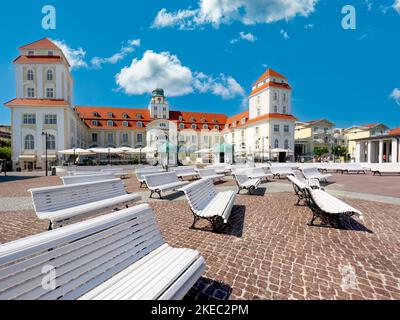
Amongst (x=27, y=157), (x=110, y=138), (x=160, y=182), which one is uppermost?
(x=110, y=138)

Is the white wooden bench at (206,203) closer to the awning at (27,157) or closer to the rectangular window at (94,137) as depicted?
the awning at (27,157)

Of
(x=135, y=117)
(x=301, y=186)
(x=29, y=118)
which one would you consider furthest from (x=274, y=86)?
(x=301, y=186)

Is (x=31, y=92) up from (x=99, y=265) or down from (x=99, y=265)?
up

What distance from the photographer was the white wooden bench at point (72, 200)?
4688 mm

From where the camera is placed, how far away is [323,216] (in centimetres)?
593

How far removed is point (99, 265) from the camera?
2209mm

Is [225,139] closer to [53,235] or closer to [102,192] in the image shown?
[102,192]

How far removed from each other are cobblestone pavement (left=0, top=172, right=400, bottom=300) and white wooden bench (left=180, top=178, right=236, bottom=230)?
0.38 meters

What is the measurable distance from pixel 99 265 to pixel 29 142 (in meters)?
41.0

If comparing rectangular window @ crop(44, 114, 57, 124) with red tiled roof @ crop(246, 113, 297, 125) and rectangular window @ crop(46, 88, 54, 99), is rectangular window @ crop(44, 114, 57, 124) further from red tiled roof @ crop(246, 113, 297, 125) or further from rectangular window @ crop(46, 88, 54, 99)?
red tiled roof @ crop(246, 113, 297, 125)

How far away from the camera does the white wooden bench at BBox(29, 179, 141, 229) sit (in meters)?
4.69

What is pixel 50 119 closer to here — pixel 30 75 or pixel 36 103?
pixel 36 103

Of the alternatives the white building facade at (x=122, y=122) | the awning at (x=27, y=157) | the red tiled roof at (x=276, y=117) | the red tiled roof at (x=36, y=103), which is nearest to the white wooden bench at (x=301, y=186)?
the white building facade at (x=122, y=122)

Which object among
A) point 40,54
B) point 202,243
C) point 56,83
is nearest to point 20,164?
point 56,83
